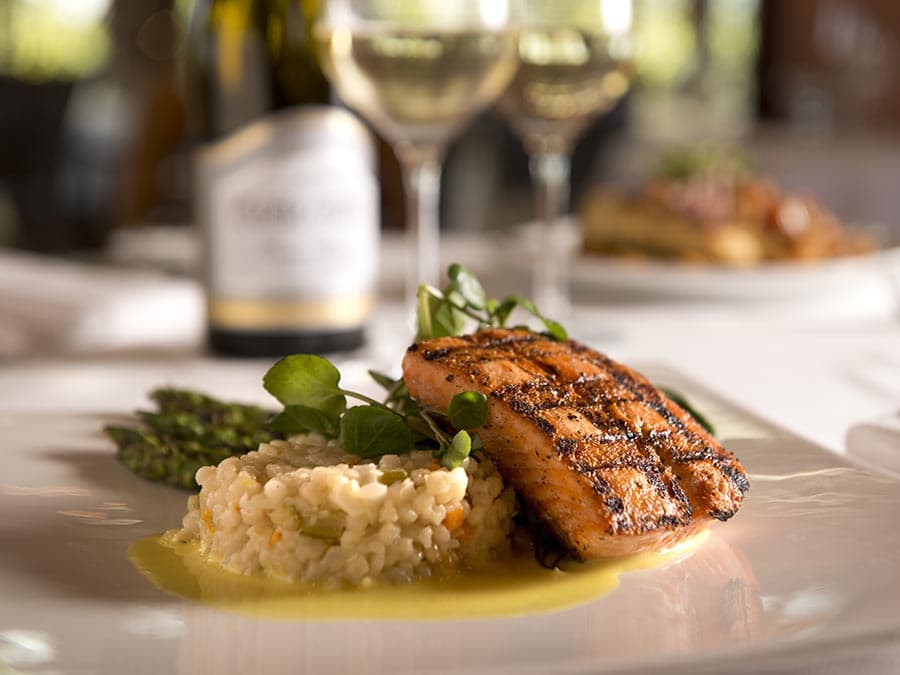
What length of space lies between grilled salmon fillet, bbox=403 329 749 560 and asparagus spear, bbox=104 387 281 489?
0.88 feet

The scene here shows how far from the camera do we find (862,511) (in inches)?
44.1

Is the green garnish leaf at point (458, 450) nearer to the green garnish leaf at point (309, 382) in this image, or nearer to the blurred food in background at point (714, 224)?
the green garnish leaf at point (309, 382)

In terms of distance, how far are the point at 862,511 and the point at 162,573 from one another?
0.65 metres

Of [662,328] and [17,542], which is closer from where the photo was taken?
[17,542]

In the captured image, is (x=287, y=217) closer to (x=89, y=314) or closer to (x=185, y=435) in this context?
(x=89, y=314)

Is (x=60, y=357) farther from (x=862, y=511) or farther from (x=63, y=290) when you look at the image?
(x=862, y=511)

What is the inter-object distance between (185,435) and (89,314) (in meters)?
1.00

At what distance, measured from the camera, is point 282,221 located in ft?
7.03

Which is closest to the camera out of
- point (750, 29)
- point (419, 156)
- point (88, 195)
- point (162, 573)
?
point (162, 573)

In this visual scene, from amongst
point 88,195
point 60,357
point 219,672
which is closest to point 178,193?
point 60,357

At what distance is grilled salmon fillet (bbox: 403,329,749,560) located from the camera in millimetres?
1066

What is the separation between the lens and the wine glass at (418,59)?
2109 millimetres

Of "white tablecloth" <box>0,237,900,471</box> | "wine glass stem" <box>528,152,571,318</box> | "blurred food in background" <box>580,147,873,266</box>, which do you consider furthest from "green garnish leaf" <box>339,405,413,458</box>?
"blurred food in background" <box>580,147,873,266</box>

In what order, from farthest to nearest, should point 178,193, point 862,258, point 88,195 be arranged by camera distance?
point 88,195 → point 178,193 → point 862,258
